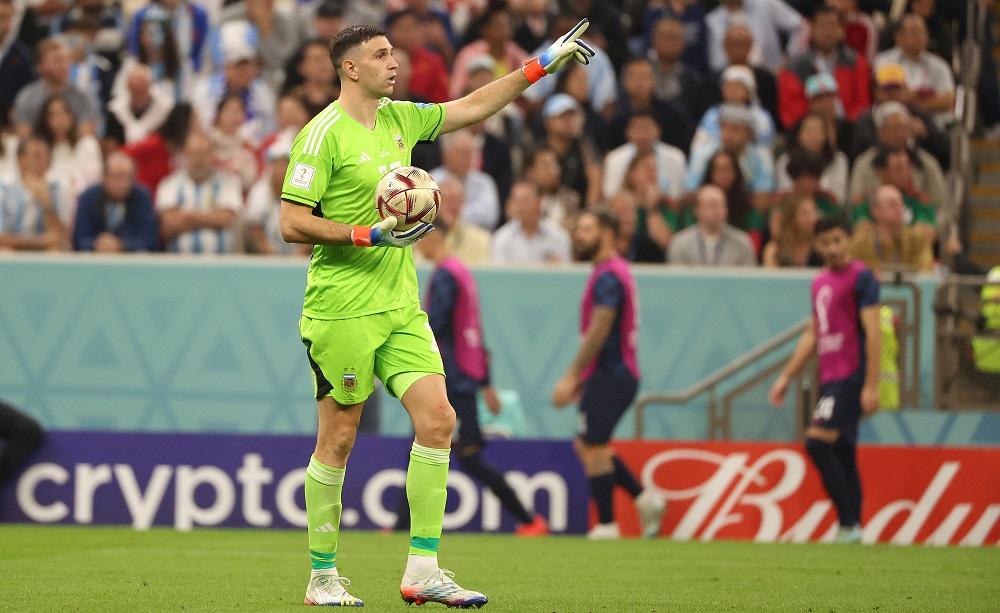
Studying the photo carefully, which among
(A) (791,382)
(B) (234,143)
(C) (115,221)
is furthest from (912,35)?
(C) (115,221)

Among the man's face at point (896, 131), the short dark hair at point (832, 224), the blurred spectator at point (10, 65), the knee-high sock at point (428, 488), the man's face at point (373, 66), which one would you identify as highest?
the man's face at point (373, 66)

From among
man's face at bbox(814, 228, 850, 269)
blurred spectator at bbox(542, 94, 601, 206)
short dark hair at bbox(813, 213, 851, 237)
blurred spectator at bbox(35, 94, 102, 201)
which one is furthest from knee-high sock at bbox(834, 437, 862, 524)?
blurred spectator at bbox(35, 94, 102, 201)

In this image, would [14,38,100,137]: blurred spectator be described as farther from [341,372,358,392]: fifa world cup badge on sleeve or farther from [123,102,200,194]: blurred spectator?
[341,372,358,392]: fifa world cup badge on sleeve

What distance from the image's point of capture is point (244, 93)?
1688 centimetres

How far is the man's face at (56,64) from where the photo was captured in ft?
54.9

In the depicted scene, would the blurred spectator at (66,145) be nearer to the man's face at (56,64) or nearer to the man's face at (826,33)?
the man's face at (56,64)

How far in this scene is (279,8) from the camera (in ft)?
59.2

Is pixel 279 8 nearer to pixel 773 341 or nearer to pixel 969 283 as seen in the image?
pixel 773 341

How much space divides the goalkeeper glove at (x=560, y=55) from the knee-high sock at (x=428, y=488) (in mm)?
1842

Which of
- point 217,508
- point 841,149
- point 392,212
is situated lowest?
point 217,508

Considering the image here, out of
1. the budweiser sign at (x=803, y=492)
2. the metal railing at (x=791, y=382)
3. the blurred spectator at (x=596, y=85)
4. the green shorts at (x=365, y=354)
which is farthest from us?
the blurred spectator at (x=596, y=85)

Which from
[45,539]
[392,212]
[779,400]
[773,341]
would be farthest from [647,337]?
[392,212]

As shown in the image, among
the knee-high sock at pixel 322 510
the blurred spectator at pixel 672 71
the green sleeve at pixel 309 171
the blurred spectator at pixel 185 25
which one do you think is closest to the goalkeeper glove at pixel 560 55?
the green sleeve at pixel 309 171

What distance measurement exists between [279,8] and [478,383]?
22.6ft
